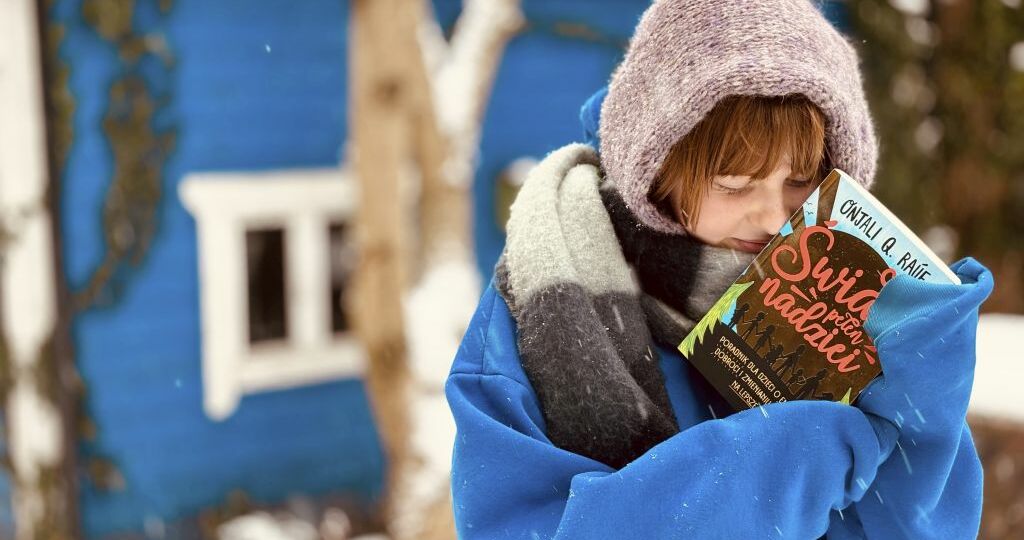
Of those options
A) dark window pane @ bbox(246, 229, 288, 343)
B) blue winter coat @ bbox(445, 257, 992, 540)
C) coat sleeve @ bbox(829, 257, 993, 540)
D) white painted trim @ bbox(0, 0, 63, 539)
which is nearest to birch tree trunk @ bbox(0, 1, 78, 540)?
white painted trim @ bbox(0, 0, 63, 539)

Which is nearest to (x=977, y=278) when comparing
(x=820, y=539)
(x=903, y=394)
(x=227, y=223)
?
(x=903, y=394)

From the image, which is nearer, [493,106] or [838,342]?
[838,342]

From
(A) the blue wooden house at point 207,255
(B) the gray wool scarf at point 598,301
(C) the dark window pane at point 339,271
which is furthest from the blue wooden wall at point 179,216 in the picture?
(B) the gray wool scarf at point 598,301

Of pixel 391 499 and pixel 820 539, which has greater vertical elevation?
pixel 820 539

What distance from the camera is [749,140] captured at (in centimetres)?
104

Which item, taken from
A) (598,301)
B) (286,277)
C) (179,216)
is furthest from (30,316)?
(598,301)

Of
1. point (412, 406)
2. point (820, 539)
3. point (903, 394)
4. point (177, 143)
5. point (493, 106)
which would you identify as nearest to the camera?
point (903, 394)

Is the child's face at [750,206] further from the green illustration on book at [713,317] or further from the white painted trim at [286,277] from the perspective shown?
the white painted trim at [286,277]

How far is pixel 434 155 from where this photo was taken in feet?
11.9

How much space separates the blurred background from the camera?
3566mm

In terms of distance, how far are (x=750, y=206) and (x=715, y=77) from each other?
0.57 ft

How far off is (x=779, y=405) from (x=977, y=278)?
0.27m

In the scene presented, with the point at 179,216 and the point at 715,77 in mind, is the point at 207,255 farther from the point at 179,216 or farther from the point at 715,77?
the point at 715,77

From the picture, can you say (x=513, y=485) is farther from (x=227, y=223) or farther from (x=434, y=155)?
(x=227, y=223)
